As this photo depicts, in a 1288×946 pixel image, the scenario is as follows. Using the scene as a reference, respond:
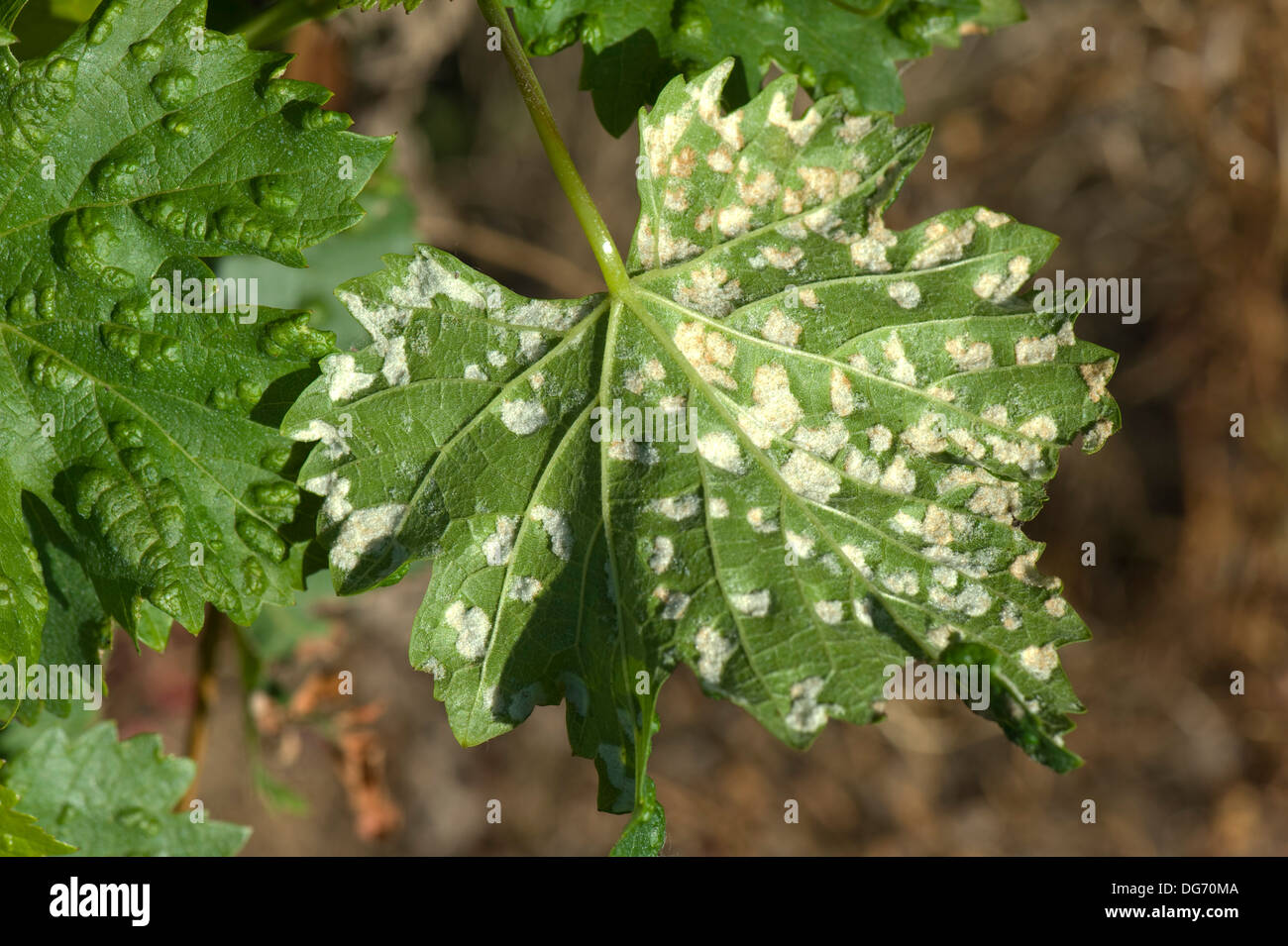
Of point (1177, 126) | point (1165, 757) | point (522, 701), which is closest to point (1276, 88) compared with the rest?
point (1177, 126)

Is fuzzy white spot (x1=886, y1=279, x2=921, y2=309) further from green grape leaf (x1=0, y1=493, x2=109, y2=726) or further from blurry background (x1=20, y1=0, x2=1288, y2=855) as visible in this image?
blurry background (x1=20, y1=0, x2=1288, y2=855)

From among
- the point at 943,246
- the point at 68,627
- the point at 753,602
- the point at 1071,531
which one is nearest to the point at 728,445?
the point at 753,602

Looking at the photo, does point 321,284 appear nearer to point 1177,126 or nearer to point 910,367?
point 910,367

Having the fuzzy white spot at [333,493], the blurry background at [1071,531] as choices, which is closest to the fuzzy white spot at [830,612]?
the fuzzy white spot at [333,493]

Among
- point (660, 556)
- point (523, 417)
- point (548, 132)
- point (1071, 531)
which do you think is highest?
point (548, 132)

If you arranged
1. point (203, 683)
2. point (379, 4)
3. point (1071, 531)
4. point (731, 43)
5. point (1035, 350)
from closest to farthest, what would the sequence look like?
1. point (379, 4)
2. point (1035, 350)
3. point (731, 43)
4. point (203, 683)
5. point (1071, 531)

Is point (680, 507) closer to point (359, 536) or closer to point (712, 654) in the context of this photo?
point (712, 654)

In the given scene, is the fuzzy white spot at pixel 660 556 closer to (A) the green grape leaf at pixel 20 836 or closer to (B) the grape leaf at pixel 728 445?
(B) the grape leaf at pixel 728 445
